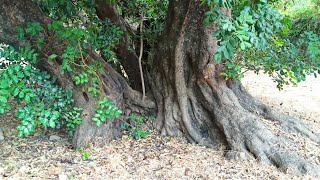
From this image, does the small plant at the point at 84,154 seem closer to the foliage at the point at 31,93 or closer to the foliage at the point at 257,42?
the foliage at the point at 31,93

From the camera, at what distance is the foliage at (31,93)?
107 inches

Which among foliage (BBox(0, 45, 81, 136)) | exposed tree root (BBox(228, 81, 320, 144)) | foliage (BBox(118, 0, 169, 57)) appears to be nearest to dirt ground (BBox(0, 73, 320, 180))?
exposed tree root (BBox(228, 81, 320, 144))

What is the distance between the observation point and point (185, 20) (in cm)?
329

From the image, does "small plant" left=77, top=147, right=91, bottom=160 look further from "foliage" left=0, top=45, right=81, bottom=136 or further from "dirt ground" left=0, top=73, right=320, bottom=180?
"foliage" left=0, top=45, right=81, bottom=136

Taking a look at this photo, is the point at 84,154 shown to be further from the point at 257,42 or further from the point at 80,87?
the point at 257,42

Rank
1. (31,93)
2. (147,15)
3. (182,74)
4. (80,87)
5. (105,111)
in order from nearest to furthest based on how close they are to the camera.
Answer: (31,93) < (105,111) < (80,87) < (182,74) < (147,15)

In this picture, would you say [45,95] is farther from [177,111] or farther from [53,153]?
[177,111]

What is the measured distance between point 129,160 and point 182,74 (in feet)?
3.43

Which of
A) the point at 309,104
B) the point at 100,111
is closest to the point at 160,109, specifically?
the point at 100,111

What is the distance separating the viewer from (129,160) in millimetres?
3152

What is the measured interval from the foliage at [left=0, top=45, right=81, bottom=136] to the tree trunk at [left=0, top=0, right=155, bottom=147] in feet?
0.34

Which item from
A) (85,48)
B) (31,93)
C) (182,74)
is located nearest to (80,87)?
(85,48)

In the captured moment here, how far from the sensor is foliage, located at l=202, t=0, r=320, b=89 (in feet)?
6.82

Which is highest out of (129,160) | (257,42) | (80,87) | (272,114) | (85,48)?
(85,48)
